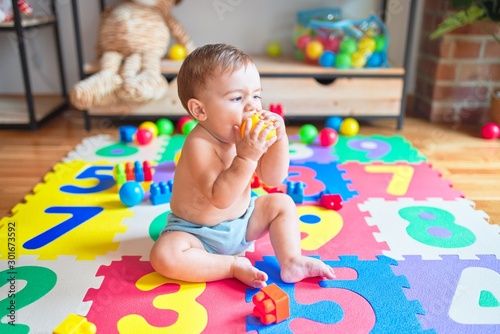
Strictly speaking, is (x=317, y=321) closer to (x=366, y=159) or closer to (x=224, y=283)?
(x=224, y=283)

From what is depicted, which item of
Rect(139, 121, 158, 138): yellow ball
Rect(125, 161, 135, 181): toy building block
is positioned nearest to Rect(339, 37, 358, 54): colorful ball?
Rect(139, 121, 158, 138): yellow ball

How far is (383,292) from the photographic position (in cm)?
85

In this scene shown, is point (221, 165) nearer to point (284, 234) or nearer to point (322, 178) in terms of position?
point (284, 234)

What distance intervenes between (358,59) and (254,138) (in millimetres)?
1167

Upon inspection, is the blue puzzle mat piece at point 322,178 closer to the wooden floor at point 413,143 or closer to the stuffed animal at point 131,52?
the wooden floor at point 413,143

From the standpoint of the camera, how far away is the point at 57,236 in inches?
41.5

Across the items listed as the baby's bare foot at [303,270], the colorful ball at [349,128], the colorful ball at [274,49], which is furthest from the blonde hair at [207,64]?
the colorful ball at [274,49]

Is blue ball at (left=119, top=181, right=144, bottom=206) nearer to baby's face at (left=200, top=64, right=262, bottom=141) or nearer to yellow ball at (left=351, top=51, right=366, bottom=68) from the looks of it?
baby's face at (left=200, top=64, right=262, bottom=141)

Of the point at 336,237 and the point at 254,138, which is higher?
the point at 254,138

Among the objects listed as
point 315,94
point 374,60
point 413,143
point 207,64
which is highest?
point 207,64

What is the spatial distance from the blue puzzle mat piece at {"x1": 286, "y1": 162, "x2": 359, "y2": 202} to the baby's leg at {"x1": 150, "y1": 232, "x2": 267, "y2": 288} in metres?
0.42

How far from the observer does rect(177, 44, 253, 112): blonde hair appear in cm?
82

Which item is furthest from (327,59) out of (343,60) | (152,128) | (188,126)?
(152,128)

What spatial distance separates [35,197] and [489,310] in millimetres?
1096
